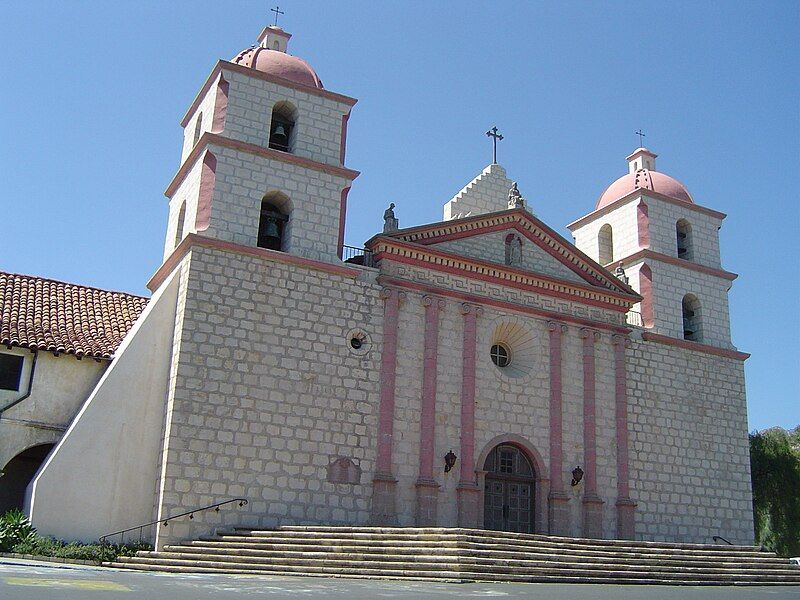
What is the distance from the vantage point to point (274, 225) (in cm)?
2009

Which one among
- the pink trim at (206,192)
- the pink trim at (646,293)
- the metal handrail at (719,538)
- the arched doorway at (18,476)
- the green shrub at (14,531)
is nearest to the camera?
the green shrub at (14,531)

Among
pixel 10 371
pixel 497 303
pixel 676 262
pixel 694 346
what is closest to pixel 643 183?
pixel 676 262

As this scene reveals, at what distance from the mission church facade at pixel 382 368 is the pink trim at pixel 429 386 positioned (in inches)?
1.8

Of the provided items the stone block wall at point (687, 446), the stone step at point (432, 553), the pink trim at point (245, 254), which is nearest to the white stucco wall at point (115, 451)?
the pink trim at point (245, 254)

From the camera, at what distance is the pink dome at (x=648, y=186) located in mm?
25750

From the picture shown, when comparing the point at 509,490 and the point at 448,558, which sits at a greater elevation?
the point at 509,490

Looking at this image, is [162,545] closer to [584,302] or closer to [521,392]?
[521,392]

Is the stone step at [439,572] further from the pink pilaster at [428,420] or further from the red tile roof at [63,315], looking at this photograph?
the red tile roof at [63,315]

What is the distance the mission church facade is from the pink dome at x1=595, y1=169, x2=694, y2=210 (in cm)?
60

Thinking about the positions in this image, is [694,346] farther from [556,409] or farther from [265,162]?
[265,162]

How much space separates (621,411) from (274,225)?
9876 mm

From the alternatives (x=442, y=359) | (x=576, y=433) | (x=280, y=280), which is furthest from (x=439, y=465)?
(x=280, y=280)

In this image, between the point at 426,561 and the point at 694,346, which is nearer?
the point at 426,561

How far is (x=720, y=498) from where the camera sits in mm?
23156
